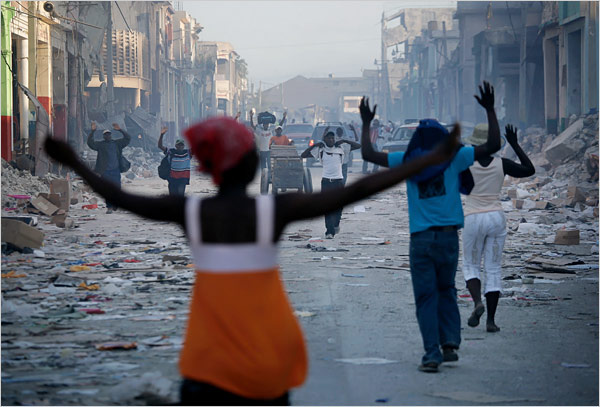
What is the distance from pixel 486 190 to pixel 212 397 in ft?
16.8

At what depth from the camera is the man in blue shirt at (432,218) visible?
646cm

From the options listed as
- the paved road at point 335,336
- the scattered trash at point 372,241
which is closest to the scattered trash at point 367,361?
the paved road at point 335,336

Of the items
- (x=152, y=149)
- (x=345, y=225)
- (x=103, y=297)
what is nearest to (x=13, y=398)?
(x=103, y=297)

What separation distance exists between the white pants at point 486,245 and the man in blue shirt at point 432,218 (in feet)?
4.28

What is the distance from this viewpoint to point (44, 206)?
58.8ft

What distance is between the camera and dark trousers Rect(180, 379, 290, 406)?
3.22 m

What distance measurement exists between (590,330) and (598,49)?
2224cm

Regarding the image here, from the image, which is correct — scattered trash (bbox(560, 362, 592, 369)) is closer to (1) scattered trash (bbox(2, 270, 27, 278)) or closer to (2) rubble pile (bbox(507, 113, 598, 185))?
(1) scattered trash (bbox(2, 270, 27, 278))

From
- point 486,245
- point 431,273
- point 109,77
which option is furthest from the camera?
point 109,77

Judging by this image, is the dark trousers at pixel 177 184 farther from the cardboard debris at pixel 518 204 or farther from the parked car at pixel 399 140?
the parked car at pixel 399 140

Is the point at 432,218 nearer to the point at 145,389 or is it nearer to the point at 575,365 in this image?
the point at 575,365

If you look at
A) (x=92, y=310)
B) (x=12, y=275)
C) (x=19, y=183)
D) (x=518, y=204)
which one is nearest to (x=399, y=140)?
(x=518, y=204)

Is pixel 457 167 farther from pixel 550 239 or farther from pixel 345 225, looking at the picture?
pixel 345 225

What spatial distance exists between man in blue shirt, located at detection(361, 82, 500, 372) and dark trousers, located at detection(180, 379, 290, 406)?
332 cm
